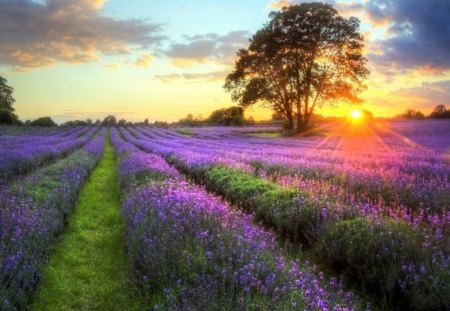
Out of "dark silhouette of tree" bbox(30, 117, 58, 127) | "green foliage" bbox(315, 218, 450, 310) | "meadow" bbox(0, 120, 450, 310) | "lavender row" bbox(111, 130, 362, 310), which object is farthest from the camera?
"dark silhouette of tree" bbox(30, 117, 58, 127)

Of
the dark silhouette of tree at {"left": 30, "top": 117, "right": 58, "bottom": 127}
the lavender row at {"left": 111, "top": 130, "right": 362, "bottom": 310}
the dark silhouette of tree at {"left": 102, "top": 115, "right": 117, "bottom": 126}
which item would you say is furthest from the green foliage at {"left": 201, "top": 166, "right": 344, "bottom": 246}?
the dark silhouette of tree at {"left": 102, "top": 115, "right": 117, "bottom": 126}

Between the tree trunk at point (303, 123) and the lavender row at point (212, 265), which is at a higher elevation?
the tree trunk at point (303, 123)

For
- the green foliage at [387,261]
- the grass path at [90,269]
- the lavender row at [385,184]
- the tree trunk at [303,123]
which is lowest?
the grass path at [90,269]

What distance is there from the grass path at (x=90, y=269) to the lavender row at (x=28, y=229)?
24 centimetres

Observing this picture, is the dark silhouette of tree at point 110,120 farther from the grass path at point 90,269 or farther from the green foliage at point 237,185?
the grass path at point 90,269

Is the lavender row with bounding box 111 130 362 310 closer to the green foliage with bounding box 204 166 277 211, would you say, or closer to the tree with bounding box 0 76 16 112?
the green foliage with bounding box 204 166 277 211

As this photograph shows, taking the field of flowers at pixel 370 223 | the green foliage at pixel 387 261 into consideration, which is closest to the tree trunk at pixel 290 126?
the field of flowers at pixel 370 223

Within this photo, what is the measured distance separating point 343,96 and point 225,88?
12.2 meters

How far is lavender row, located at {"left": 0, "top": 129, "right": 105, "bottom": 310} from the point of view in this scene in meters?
4.10

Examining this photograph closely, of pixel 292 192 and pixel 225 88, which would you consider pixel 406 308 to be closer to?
pixel 292 192

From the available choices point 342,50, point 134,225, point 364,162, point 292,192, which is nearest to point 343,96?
point 342,50

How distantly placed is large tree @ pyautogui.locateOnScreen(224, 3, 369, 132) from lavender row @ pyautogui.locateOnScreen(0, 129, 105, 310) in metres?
29.7

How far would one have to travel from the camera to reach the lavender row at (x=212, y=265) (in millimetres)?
3307

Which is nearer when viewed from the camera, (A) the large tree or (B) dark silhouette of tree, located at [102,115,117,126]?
(A) the large tree
